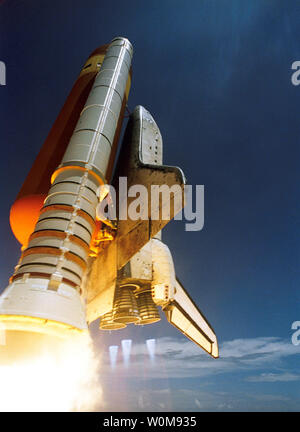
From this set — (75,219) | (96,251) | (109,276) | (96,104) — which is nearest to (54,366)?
(75,219)

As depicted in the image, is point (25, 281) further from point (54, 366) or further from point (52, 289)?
point (54, 366)

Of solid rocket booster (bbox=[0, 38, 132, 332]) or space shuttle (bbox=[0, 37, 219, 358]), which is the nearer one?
solid rocket booster (bbox=[0, 38, 132, 332])

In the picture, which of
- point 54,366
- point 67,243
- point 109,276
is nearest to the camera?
point 54,366

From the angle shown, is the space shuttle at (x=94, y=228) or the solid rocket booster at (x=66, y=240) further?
the space shuttle at (x=94, y=228)

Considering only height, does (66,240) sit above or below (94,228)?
below

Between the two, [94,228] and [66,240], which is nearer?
[66,240]
